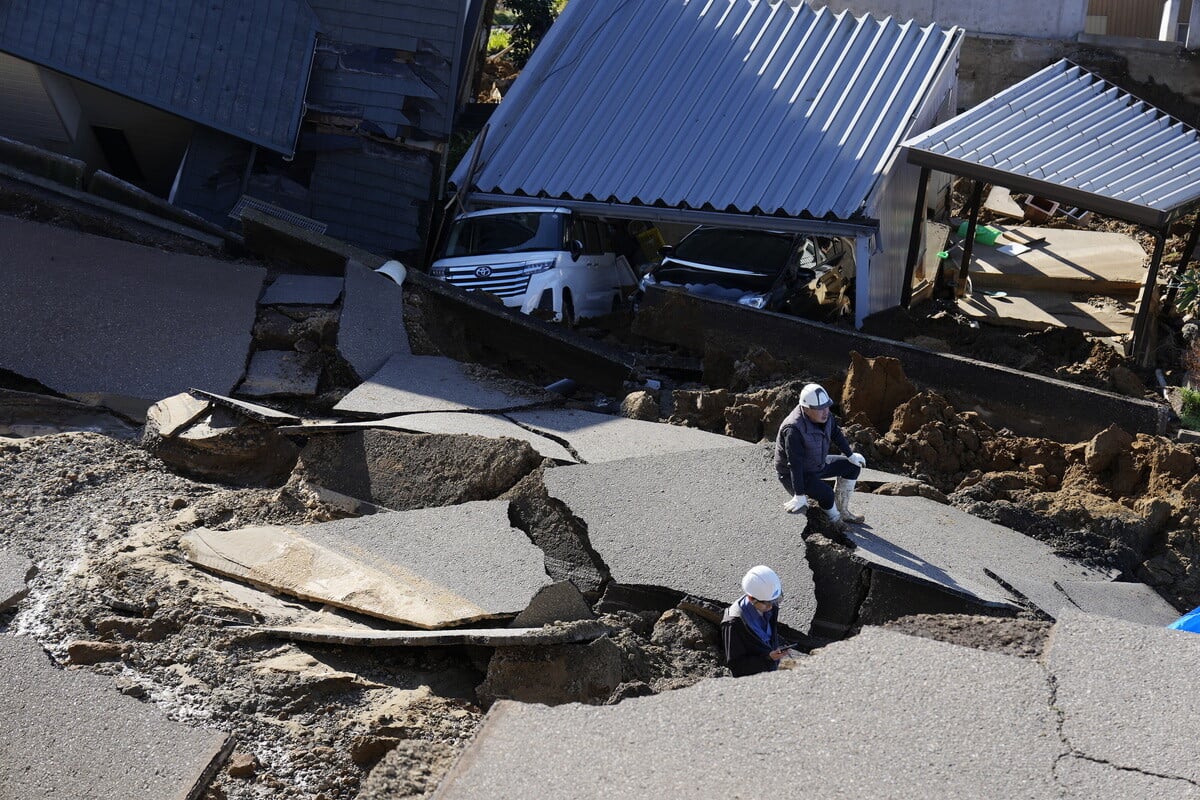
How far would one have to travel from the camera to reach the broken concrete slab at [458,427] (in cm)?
862

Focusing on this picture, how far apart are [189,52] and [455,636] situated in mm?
11086

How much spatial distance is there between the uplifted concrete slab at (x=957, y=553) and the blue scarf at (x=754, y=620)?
1.12 metres

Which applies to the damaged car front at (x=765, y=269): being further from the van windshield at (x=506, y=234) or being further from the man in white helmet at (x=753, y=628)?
the man in white helmet at (x=753, y=628)

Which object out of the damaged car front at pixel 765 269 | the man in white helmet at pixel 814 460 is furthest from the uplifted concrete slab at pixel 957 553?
the damaged car front at pixel 765 269

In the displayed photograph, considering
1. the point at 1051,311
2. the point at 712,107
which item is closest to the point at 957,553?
the point at 1051,311

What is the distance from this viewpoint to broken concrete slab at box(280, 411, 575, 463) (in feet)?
28.3

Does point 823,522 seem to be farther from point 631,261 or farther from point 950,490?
point 631,261

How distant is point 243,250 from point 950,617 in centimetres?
899

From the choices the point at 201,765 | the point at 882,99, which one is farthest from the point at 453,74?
the point at 201,765

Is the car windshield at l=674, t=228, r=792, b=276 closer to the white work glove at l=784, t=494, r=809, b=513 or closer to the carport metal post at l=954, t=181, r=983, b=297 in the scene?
the carport metal post at l=954, t=181, r=983, b=297

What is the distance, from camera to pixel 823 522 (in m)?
7.44

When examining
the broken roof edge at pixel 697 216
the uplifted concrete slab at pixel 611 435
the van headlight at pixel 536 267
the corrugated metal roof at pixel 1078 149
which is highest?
the corrugated metal roof at pixel 1078 149

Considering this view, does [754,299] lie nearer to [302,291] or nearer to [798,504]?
[302,291]

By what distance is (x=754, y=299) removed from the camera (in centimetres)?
1300
